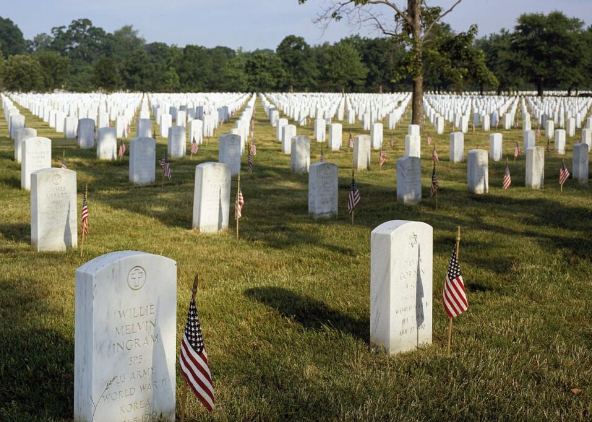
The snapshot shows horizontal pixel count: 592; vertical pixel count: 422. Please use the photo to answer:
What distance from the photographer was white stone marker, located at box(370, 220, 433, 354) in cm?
648

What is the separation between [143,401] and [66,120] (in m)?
26.0

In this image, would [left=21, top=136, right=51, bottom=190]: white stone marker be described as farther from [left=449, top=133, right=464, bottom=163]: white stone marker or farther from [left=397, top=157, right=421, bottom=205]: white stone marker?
[left=449, top=133, right=464, bottom=163]: white stone marker

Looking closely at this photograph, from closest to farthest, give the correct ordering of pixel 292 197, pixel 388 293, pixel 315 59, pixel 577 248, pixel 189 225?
pixel 388 293, pixel 577 248, pixel 189 225, pixel 292 197, pixel 315 59

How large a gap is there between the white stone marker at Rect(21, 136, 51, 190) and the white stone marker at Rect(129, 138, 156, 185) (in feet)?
8.63

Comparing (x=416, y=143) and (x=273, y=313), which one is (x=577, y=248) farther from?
(x=416, y=143)

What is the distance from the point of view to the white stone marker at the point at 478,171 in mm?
16891

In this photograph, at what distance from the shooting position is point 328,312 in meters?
7.71

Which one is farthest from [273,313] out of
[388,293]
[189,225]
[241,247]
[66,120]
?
[66,120]

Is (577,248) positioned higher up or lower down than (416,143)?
lower down

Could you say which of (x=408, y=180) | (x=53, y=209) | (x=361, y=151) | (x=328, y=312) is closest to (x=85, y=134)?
(x=361, y=151)

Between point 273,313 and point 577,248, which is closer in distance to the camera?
point 273,313

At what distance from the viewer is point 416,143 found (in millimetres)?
22375

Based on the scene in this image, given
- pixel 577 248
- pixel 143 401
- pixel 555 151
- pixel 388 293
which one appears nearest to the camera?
pixel 143 401

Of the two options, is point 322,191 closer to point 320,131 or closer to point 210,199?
point 210,199
